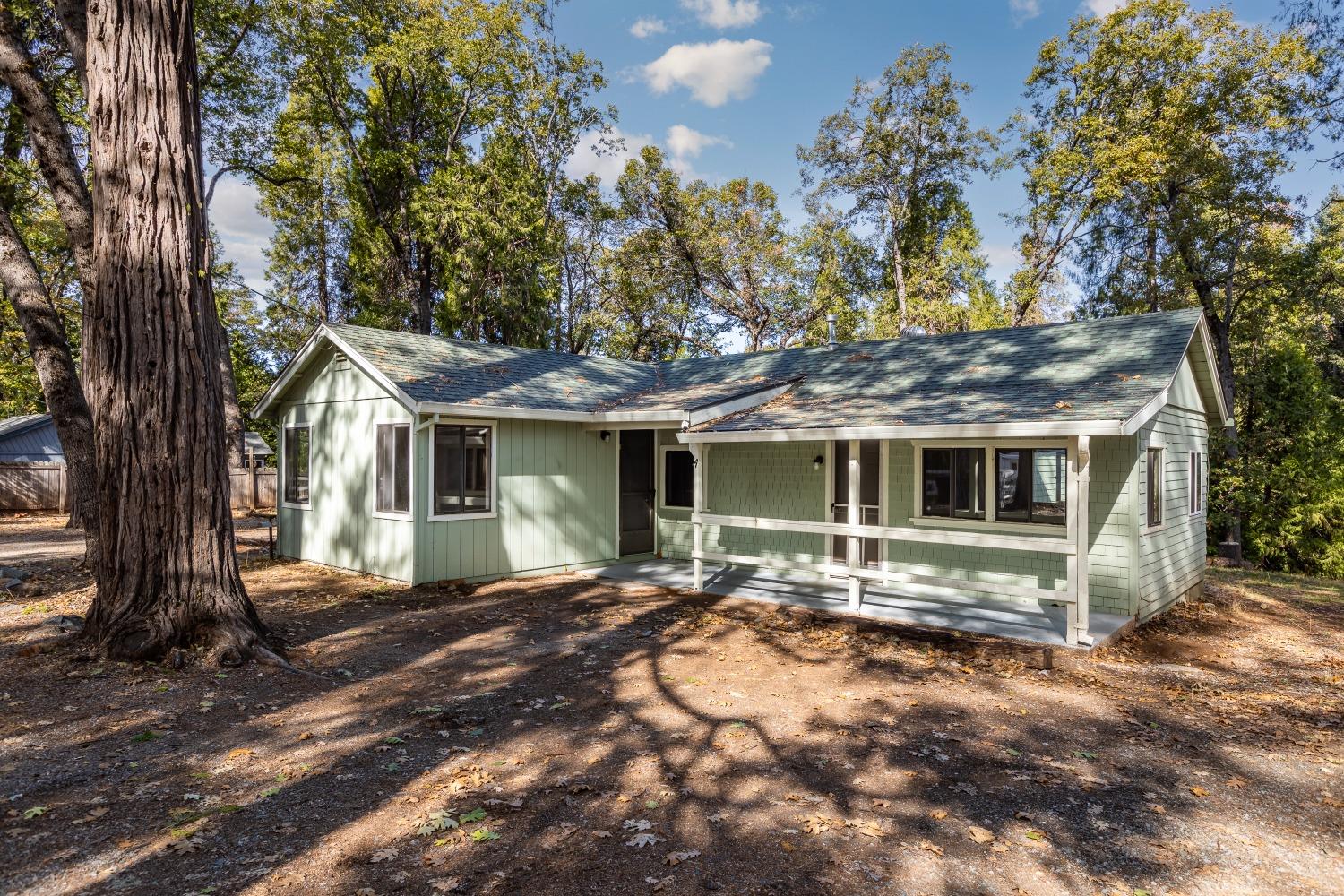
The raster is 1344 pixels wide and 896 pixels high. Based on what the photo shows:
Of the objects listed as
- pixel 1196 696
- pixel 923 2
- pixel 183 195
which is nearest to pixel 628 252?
pixel 923 2

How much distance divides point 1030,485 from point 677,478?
5783 millimetres

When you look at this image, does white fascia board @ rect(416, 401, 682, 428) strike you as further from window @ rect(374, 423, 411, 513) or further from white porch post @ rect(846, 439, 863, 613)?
white porch post @ rect(846, 439, 863, 613)

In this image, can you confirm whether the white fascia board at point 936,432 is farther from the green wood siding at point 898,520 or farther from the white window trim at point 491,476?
the white window trim at point 491,476

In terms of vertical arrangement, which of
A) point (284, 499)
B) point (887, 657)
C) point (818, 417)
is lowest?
point (887, 657)

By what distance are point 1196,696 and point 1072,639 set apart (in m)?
1.22

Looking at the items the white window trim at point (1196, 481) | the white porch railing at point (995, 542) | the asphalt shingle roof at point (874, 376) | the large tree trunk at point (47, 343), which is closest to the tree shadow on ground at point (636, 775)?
the white porch railing at point (995, 542)

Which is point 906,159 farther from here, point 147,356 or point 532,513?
point 147,356

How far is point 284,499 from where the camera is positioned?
11953mm

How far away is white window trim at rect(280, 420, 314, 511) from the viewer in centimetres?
1129

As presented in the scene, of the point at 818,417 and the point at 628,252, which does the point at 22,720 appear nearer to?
the point at 818,417

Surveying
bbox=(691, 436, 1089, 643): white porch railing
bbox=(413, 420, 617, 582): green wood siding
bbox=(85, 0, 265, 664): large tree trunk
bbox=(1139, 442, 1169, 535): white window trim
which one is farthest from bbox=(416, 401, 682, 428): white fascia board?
bbox=(1139, 442, 1169, 535): white window trim

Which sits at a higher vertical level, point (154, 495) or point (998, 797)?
point (154, 495)

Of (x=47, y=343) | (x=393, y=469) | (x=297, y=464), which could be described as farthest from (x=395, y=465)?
(x=47, y=343)

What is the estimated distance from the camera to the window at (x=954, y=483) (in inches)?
352
